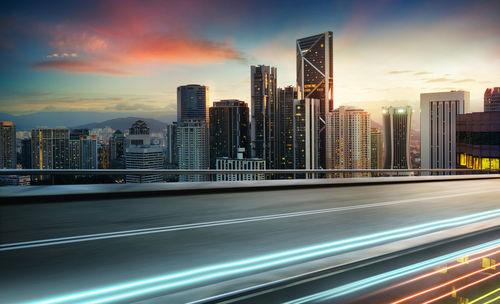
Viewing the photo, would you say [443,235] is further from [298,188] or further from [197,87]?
[197,87]

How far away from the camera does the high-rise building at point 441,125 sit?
525 feet

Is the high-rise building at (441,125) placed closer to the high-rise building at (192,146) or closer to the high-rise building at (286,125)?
the high-rise building at (286,125)

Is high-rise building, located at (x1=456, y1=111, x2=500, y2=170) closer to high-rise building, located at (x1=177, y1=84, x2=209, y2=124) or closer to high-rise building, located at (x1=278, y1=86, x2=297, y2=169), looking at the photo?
high-rise building, located at (x1=177, y1=84, x2=209, y2=124)

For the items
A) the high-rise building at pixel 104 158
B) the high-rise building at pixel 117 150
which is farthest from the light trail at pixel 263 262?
the high-rise building at pixel 117 150

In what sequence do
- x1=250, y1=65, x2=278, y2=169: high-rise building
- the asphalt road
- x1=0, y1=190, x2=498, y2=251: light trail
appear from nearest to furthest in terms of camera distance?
the asphalt road
x1=0, y1=190, x2=498, y2=251: light trail
x1=250, y1=65, x2=278, y2=169: high-rise building

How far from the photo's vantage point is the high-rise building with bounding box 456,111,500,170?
61.7 m

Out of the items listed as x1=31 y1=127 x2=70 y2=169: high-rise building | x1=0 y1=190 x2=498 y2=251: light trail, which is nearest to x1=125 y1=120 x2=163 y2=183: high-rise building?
x1=0 y1=190 x2=498 y2=251: light trail

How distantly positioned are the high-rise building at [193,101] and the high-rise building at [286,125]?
33229mm

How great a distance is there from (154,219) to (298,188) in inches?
264

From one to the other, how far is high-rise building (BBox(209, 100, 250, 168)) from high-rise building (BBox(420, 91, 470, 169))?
7220 cm

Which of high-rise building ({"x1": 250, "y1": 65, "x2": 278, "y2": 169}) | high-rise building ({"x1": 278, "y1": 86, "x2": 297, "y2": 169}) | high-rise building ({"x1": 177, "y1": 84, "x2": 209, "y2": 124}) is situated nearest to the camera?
high-rise building ({"x1": 177, "y1": 84, "x2": 209, "y2": 124})

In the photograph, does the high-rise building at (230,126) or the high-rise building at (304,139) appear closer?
the high-rise building at (230,126)

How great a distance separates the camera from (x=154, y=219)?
7.90 meters

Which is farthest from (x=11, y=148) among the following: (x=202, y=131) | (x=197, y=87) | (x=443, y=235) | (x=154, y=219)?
(x=197, y=87)
